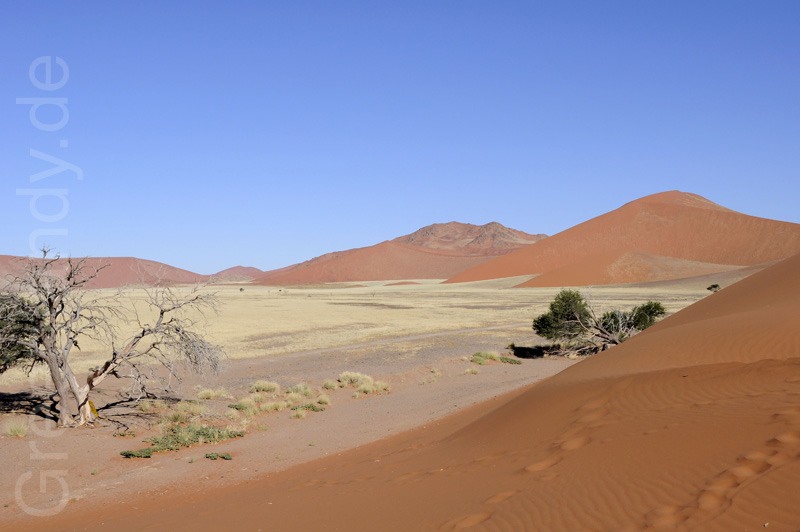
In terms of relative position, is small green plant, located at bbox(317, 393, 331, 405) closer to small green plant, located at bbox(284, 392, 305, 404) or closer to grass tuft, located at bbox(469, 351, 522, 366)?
small green plant, located at bbox(284, 392, 305, 404)

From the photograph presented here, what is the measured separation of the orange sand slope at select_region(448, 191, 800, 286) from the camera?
11393 cm

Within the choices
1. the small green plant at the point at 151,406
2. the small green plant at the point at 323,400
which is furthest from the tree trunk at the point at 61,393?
the small green plant at the point at 323,400

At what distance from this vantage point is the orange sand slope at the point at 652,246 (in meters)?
114

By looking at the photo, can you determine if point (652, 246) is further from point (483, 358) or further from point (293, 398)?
point (293, 398)

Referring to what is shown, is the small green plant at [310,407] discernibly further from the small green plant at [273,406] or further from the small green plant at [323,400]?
the small green plant at [323,400]

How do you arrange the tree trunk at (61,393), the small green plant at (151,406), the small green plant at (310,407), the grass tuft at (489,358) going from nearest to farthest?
the tree trunk at (61,393) → the small green plant at (151,406) → the small green plant at (310,407) → the grass tuft at (489,358)

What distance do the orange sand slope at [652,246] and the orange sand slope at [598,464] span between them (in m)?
102

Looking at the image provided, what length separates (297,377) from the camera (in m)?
25.2

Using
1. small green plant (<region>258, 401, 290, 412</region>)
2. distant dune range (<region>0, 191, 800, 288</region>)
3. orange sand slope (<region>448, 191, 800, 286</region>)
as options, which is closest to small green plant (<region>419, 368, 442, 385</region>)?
small green plant (<region>258, 401, 290, 412</region>)

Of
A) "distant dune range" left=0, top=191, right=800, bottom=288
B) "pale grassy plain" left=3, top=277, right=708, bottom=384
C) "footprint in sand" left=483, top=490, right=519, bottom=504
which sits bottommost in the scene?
"footprint in sand" left=483, top=490, right=519, bottom=504

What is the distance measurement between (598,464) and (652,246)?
138 meters

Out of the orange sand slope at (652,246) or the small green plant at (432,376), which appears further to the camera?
the orange sand slope at (652,246)

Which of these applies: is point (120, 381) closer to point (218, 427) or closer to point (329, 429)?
point (218, 427)

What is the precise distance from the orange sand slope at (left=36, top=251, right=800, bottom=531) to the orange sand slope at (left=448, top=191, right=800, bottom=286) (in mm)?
101817
